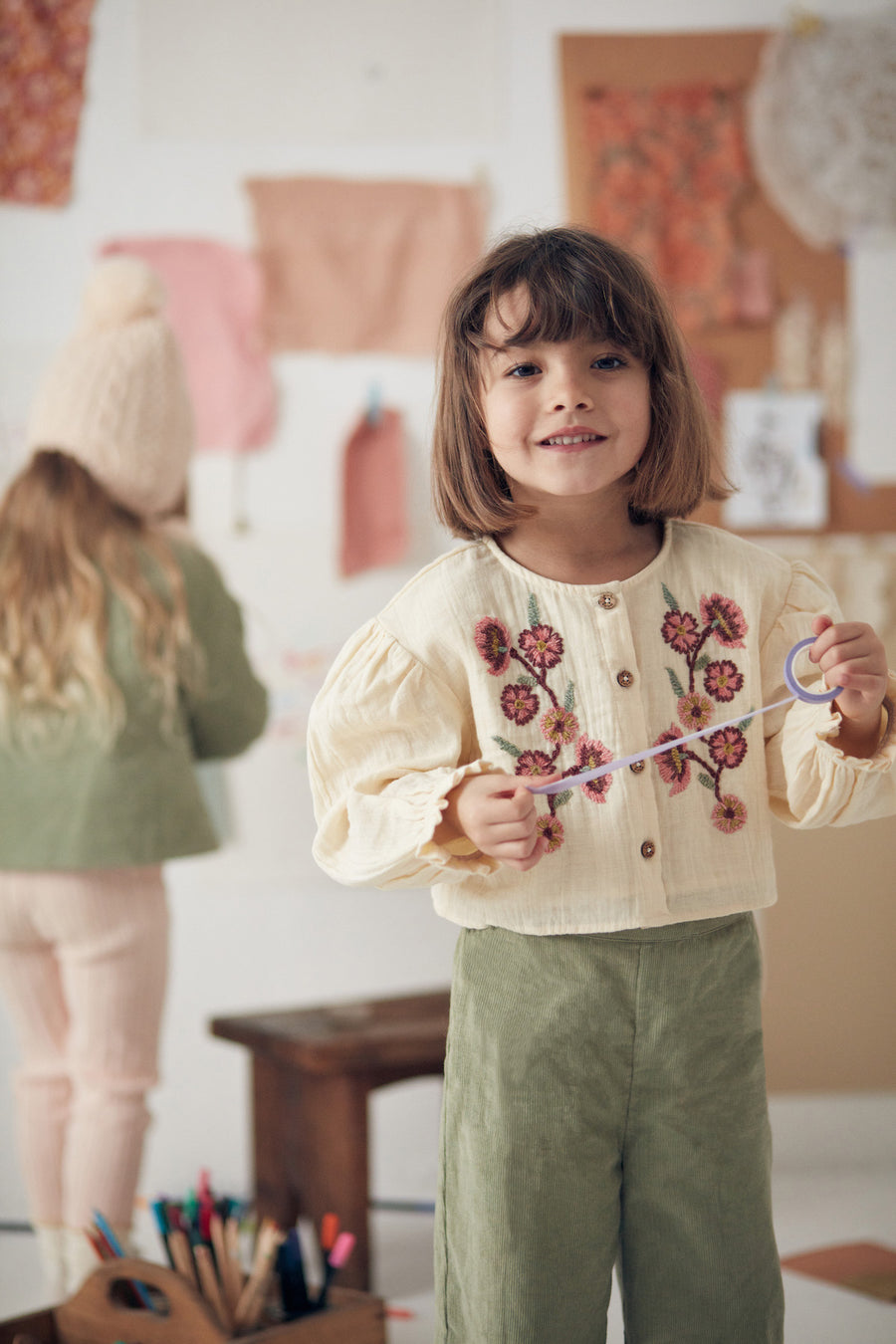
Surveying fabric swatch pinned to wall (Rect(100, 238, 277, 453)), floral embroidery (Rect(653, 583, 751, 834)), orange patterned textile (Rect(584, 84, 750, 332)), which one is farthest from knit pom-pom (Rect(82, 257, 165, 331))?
floral embroidery (Rect(653, 583, 751, 834))

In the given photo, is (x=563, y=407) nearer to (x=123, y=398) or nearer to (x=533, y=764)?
(x=533, y=764)

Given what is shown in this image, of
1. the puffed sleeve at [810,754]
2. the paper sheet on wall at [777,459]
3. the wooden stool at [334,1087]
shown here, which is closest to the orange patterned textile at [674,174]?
the paper sheet on wall at [777,459]

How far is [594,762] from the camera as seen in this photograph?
2.76 feet

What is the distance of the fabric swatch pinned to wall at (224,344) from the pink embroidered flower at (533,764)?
1.37 metres

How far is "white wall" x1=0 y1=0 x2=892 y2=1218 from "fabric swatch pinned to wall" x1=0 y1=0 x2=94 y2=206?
7 centimetres

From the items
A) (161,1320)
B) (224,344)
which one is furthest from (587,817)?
(224,344)

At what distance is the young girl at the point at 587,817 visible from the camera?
83 centimetres

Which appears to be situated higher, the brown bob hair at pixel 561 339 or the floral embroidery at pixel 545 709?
the brown bob hair at pixel 561 339

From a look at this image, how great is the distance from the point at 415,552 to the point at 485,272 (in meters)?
1.28

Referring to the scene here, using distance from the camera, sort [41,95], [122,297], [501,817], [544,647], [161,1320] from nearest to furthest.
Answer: [501,817], [544,647], [161,1320], [122,297], [41,95]

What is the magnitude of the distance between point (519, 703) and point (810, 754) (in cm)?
19

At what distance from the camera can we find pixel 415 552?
2139 millimetres

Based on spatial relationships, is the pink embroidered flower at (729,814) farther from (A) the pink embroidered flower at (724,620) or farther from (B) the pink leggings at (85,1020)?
(B) the pink leggings at (85,1020)

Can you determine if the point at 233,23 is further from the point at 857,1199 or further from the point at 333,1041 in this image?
the point at 857,1199
